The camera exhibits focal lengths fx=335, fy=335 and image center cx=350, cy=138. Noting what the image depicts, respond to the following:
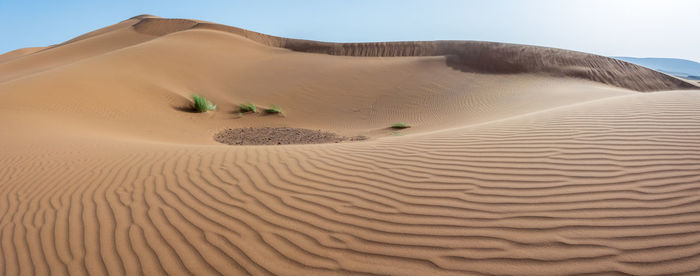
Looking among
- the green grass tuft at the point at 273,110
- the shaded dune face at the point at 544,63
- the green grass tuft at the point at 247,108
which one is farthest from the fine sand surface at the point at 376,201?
the shaded dune face at the point at 544,63

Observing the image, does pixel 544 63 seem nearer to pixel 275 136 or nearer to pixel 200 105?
pixel 275 136

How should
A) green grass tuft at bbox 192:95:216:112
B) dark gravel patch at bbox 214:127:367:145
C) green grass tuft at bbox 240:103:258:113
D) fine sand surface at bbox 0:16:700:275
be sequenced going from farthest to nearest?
green grass tuft at bbox 240:103:258:113
green grass tuft at bbox 192:95:216:112
dark gravel patch at bbox 214:127:367:145
fine sand surface at bbox 0:16:700:275

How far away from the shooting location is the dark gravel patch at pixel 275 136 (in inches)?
351

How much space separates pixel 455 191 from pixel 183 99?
38.0ft

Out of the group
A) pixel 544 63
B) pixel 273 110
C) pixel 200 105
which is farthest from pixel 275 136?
pixel 544 63

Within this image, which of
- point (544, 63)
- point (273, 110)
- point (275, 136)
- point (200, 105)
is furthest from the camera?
point (544, 63)

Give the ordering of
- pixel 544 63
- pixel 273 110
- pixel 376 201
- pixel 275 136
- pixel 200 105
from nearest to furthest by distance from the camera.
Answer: pixel 376 201 → pixel 275 136 → pixel 200 105 → pixel 273 110 → pixel 544 63

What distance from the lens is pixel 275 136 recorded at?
9594mm

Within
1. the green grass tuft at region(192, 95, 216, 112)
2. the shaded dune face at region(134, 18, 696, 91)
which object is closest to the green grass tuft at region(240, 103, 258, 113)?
the green grass tuft at region(192, 95, 216, 112)

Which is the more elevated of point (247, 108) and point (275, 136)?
point (247, 108)

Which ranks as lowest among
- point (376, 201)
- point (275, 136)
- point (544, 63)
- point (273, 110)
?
point (275, 136)

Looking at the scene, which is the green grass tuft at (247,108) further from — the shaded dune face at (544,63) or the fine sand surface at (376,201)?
the shaded dune face at (544,63)

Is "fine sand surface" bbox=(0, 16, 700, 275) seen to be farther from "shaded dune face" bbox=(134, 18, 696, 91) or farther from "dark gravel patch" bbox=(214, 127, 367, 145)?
"shaded dune face" bbox=(134, 18, 696, 91)

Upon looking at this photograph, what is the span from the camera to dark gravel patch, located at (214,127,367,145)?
29.3ft
